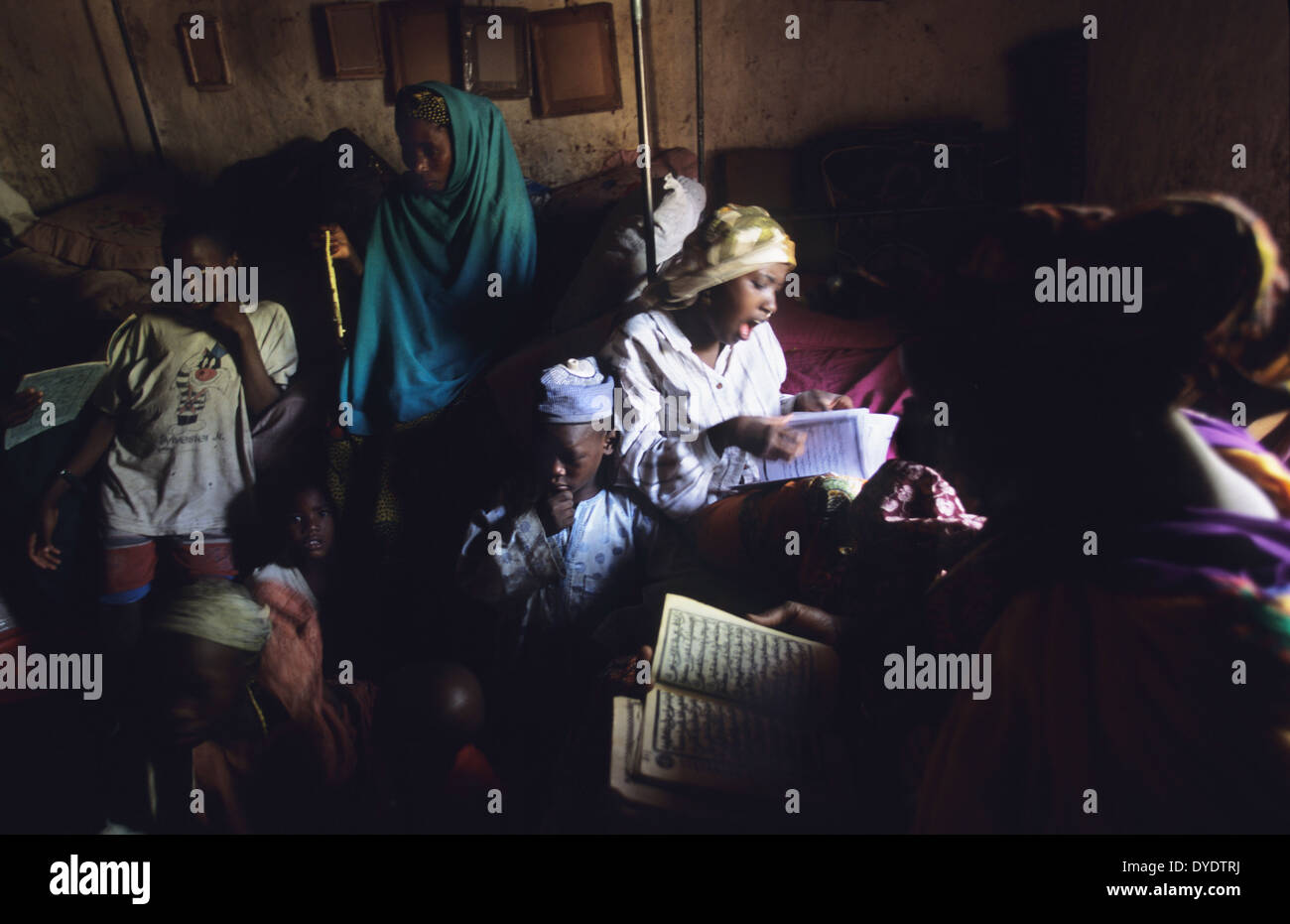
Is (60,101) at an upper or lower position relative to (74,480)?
upper

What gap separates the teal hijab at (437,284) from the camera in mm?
2254

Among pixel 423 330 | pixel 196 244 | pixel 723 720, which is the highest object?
pixel 196 244

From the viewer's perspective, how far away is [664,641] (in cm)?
148

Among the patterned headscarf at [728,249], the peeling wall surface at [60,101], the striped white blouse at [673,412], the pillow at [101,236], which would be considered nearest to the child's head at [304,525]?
the striped white blouse at [673,412]

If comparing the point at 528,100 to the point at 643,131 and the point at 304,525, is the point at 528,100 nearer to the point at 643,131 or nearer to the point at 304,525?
the point at 643,131

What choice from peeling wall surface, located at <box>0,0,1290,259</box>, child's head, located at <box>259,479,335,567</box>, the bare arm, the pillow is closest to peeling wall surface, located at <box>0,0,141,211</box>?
peeling wall surface, located at <box>0,0,1290,259</box>

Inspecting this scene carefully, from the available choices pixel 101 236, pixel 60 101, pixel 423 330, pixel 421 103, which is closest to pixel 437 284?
pixel 423 330

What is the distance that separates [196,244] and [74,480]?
2.64 feet

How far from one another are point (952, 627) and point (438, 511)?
149cm

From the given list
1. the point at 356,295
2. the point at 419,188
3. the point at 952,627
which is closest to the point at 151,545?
the point at 356,295

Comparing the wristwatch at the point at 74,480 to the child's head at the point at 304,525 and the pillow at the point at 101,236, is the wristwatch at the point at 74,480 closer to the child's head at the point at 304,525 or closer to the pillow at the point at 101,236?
the child's head at the point at 304,525

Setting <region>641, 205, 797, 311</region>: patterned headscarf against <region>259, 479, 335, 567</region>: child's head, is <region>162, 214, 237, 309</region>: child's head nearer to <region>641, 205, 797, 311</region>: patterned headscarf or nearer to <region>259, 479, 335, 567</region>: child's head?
<region>259, 479, 335, 567</region>: child's head

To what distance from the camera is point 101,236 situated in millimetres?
2838
